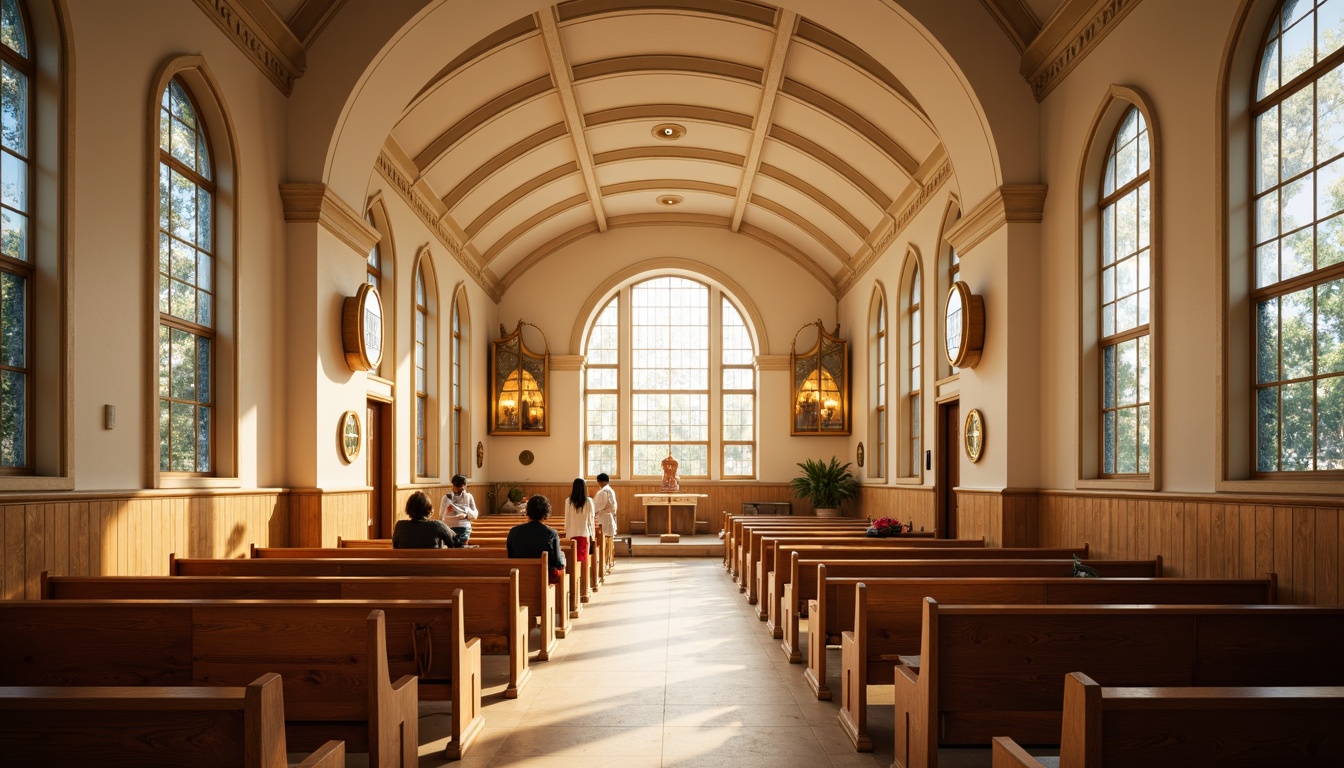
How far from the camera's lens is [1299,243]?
528 cm

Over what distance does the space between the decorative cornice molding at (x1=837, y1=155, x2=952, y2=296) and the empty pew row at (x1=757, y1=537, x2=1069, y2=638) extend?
406 centimetres

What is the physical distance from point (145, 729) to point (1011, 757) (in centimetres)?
196

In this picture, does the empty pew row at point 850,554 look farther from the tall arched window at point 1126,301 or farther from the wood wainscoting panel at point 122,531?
the wood wainscoting panel at point 122,531

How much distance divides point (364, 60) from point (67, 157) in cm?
344

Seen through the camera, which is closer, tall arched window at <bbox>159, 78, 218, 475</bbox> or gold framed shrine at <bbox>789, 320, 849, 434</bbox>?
tall arched window at <bbox>159, 78, 218, 475</bbox>

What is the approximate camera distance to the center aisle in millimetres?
4414

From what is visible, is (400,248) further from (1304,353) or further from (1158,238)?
(1304,353)

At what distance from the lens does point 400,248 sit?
1133 cm

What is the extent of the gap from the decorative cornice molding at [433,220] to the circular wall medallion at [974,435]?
6.41 meters

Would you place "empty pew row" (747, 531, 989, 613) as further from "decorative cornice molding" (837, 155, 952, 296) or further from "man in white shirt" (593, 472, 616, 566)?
"decorative cornice molding" (837, 155, 952, 296)

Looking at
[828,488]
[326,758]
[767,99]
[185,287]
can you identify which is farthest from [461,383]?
[326,758]

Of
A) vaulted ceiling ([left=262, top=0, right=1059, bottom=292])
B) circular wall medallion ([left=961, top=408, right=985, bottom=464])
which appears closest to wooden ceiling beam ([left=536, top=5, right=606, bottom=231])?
vaulted ceiling ([left=262, top=0, right=1059, bottom=292])

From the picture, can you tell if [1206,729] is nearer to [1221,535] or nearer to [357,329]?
[1221,535]

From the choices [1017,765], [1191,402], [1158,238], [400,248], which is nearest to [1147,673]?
[1017,765]
